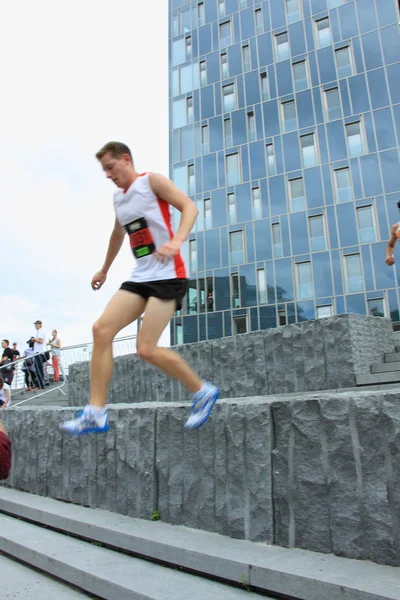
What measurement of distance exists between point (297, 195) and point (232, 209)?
3933 millimetres

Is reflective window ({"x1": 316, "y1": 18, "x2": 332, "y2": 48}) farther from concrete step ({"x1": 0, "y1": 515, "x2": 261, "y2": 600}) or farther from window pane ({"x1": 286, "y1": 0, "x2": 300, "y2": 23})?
concrete step ({"x1": 0, "y1": 515, "x2": 261, "y2": 600})

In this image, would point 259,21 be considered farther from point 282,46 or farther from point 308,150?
point 308,150

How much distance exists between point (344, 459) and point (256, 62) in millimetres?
→ 31086

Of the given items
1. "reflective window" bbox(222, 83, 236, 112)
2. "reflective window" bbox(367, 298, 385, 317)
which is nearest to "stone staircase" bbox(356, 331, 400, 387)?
"reflective window" bbox(367, 298, 385, 317)

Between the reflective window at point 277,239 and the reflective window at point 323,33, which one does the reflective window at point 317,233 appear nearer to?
the reflective window at point 277,239

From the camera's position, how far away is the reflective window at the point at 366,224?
24516 millimetres

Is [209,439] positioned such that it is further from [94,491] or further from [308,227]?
[308,227]

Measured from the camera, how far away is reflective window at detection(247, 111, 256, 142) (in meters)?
29.0

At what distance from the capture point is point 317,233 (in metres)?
26.0

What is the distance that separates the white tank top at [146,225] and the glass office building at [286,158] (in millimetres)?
22091

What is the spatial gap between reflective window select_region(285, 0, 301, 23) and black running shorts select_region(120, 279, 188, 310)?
3079 cm

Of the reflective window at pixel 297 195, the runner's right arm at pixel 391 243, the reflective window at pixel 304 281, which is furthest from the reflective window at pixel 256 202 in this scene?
the runner's right arm at pixel 391 243

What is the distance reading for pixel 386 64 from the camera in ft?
83.5

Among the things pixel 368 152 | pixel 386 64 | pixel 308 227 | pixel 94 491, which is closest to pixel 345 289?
pixel 308 227
